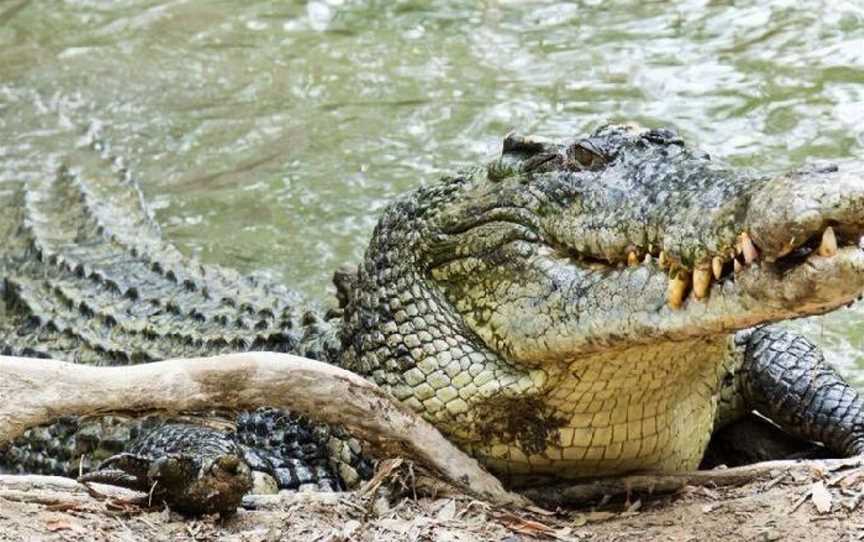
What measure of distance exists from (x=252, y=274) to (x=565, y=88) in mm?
2717

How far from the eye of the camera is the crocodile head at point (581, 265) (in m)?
2.78

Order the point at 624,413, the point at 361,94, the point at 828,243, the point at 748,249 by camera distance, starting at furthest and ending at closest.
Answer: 1. the point at 361,94
2. the point at 624,413
3. the point at 748,249
4. the point at 828,243

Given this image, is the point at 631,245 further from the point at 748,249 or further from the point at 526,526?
the point at 526,526

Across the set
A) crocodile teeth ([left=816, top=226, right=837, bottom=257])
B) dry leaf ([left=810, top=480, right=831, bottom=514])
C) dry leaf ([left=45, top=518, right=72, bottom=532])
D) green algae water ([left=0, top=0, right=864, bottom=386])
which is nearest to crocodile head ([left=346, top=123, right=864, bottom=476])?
crocodile teeth ([left=816, top=226, right=837, bottom=257])

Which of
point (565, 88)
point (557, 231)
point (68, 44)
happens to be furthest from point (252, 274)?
point (68, 44)

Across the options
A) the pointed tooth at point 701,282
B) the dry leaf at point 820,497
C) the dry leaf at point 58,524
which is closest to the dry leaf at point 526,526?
the dry leaf at point 820,497

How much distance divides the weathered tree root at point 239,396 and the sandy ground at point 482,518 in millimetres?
122

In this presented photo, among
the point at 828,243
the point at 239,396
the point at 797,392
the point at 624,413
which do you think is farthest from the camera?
the point at 797,392

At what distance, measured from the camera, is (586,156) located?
11.8ft

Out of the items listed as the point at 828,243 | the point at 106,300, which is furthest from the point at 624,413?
the point at 106,300

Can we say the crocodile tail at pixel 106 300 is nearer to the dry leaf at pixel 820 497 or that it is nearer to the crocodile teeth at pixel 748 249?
the dry leaf at pixel 820 497

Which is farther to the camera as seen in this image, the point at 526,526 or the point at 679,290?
the point at 526,526

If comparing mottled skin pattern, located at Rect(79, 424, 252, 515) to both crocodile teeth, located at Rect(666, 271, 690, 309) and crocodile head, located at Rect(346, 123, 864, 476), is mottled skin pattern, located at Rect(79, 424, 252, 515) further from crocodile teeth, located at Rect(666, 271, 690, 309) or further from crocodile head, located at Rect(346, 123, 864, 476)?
crocodile teeth, located at Rect(666, 271, 690, 309)

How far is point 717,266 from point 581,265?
1.93 feet
